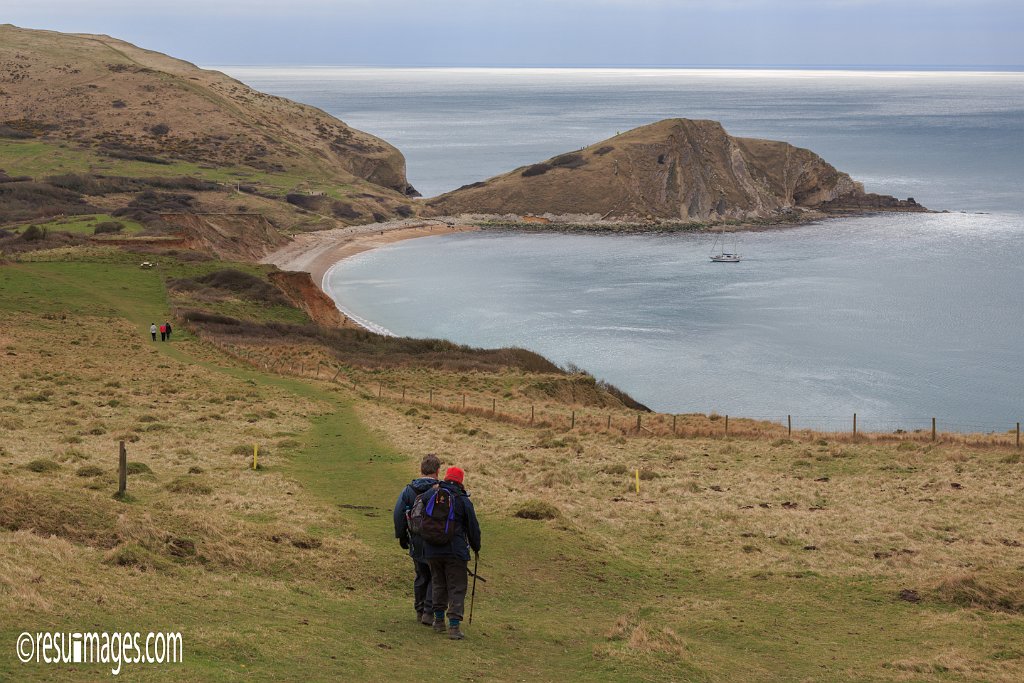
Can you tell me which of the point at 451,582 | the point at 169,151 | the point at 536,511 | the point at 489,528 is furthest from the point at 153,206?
the point at 451,582

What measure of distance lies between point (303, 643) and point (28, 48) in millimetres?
188175

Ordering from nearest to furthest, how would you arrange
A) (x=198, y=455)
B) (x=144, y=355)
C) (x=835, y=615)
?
(x=835, y=615), (x=198, y=455), (x=144, y=355)

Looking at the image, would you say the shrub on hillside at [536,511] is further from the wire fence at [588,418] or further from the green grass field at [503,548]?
the wire fence at [588,418]

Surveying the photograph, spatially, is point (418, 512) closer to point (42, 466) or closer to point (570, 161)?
point (42, 466)

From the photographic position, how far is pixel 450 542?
11.6m

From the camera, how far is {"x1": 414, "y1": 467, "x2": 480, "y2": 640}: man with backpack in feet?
37.6

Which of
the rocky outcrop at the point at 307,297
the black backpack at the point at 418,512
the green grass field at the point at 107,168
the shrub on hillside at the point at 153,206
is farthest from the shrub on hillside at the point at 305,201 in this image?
the black backpack at the point at 418,512

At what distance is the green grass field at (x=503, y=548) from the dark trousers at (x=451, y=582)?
16.4 inches

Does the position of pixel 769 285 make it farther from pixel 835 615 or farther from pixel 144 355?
pixel 835 615

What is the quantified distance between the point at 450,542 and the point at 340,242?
367 feet

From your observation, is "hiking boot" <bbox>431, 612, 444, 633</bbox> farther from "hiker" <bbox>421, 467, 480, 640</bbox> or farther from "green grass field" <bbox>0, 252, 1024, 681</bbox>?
"green grass field" <bbox>0, 252, 1024, 681</bbox>

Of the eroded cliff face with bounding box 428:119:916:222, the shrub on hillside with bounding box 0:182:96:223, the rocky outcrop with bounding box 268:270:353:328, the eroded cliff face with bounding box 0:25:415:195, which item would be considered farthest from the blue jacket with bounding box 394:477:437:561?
the eroded cliff face with bounding box 0:25:415:195

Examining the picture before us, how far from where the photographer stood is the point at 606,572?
16750 mm

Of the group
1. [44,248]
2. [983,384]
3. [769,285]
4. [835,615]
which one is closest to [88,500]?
[835,615]
